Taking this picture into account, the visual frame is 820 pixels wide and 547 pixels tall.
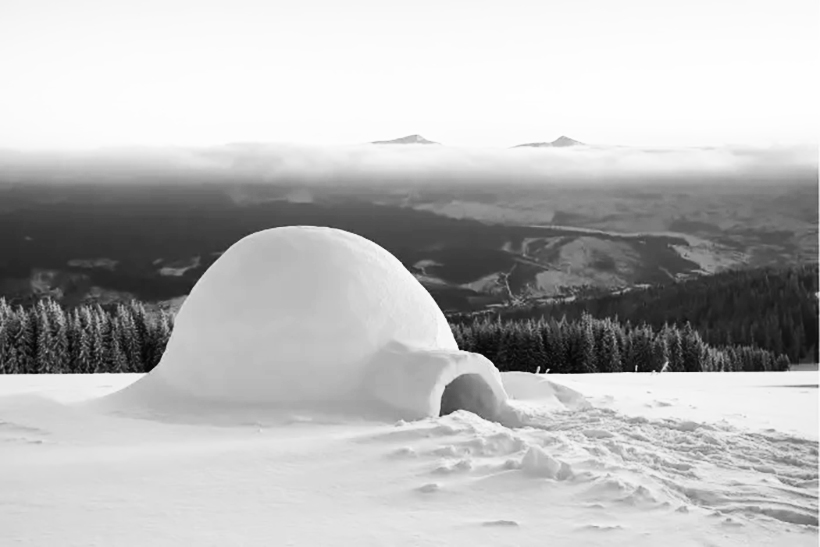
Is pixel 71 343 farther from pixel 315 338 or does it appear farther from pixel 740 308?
pixel 740 308

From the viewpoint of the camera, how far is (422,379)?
10.5 m

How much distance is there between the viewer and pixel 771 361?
51438 mm

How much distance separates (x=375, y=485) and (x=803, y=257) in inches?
3808

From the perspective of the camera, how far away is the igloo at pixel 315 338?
10.7 m

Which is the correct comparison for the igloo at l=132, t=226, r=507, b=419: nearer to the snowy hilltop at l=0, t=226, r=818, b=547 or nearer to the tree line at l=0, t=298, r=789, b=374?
the snowy hilltop at l=0, t=226, r=818, b=547

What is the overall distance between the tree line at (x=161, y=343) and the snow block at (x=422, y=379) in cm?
2150

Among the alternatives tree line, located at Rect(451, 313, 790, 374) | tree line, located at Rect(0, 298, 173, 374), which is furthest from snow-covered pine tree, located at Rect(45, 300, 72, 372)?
tree line, located at Rect(451, 313, 790, 374)

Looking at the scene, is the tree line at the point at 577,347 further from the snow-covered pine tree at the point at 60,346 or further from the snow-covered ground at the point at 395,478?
the snow-covered ground at the point at 395,478

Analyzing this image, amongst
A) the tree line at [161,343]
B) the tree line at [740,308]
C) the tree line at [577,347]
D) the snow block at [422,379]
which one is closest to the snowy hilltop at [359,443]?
the snow block at [422,379]

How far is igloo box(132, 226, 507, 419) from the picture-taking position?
10.7 meters

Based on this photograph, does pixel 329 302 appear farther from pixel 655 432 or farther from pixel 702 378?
pixel 702 378

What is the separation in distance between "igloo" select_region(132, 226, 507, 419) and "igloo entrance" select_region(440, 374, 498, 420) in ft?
0.05

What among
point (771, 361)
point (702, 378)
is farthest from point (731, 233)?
point (702, 378)

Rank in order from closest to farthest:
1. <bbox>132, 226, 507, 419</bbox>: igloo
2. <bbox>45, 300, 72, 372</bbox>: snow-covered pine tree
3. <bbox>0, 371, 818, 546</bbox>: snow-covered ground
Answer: <bbox>0, 371, 818, 546</bbox>: snow-covered ground < <bbox>132, 226, 507, 419</bbox>: igloo < <bbox>45, 300, 72, 372</bbox>: snow-covered pine tree
